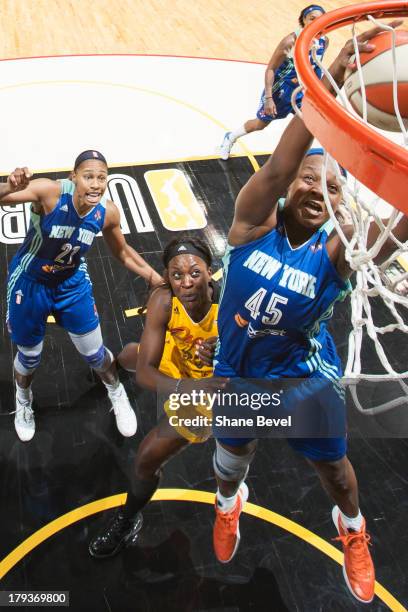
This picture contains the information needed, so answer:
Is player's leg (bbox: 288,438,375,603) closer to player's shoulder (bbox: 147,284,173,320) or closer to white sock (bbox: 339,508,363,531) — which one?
white sock (bbox: 339,508,363,531)

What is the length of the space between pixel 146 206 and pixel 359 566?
3.69m

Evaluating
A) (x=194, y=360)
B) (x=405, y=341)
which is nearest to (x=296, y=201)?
(x=194, y=360)

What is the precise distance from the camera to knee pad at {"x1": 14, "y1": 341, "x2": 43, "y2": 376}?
3.72 m

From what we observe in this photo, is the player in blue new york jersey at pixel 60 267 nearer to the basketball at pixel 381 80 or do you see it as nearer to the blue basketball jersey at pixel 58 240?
the blue basketball jersey at pixel 58 240

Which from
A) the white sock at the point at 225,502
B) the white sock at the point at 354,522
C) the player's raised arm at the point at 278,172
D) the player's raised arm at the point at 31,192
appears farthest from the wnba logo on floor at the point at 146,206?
the player's raised arm at the point at 278,172

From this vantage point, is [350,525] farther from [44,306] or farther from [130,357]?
[44,306]

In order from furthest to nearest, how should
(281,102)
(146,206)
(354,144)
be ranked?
1. (281,102)
2. (146,206)
3. (354,144)

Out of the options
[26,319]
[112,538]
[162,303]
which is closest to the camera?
[162,303]

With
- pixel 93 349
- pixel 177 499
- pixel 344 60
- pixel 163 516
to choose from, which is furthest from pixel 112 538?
pixel 344 60

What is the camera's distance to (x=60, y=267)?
Result: 3602 millimetres

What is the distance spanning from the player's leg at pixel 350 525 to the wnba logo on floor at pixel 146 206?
3.11 meters

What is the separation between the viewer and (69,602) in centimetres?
317

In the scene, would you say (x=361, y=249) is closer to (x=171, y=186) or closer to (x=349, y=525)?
(x=349, y=525)

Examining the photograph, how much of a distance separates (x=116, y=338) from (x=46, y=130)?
321 centimetres
